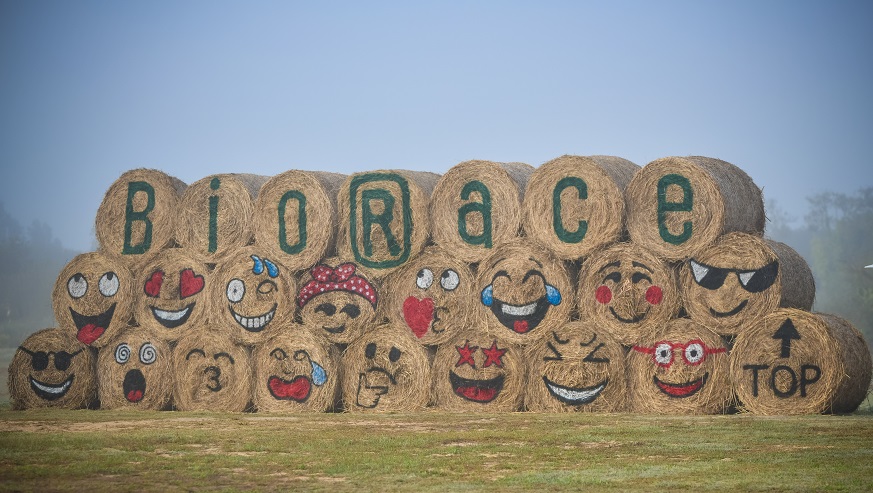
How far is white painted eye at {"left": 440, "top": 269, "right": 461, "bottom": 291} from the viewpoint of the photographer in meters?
15.9

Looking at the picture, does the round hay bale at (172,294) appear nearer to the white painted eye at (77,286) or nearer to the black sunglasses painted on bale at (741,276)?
the white painted eye at (77,286)

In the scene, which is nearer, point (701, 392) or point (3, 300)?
point (701, 392)

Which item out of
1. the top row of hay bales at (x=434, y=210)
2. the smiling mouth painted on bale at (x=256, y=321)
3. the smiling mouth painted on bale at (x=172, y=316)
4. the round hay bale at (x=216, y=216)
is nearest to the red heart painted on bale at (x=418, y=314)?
the top row of hay bales at (x=434, y=210)

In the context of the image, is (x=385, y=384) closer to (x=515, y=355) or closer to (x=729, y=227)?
(x=515, y=355)

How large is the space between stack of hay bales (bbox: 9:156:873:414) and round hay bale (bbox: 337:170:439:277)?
0.03m

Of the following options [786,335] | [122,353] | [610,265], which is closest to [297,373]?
[122,353]

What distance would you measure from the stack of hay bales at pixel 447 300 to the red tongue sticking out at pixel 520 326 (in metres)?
0.03

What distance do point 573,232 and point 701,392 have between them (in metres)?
2.59

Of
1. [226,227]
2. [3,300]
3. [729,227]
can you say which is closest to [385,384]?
[226,227]

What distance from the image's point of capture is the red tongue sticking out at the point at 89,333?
17.4m

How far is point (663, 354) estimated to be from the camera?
572 inches

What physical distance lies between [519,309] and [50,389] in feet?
23.8

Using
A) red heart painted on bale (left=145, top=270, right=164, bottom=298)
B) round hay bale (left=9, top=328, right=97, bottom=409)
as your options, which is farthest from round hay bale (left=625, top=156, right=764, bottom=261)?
round hay bale (left=9, top=328, right=97, bottom=409)

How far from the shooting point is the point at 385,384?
16.0 metres
